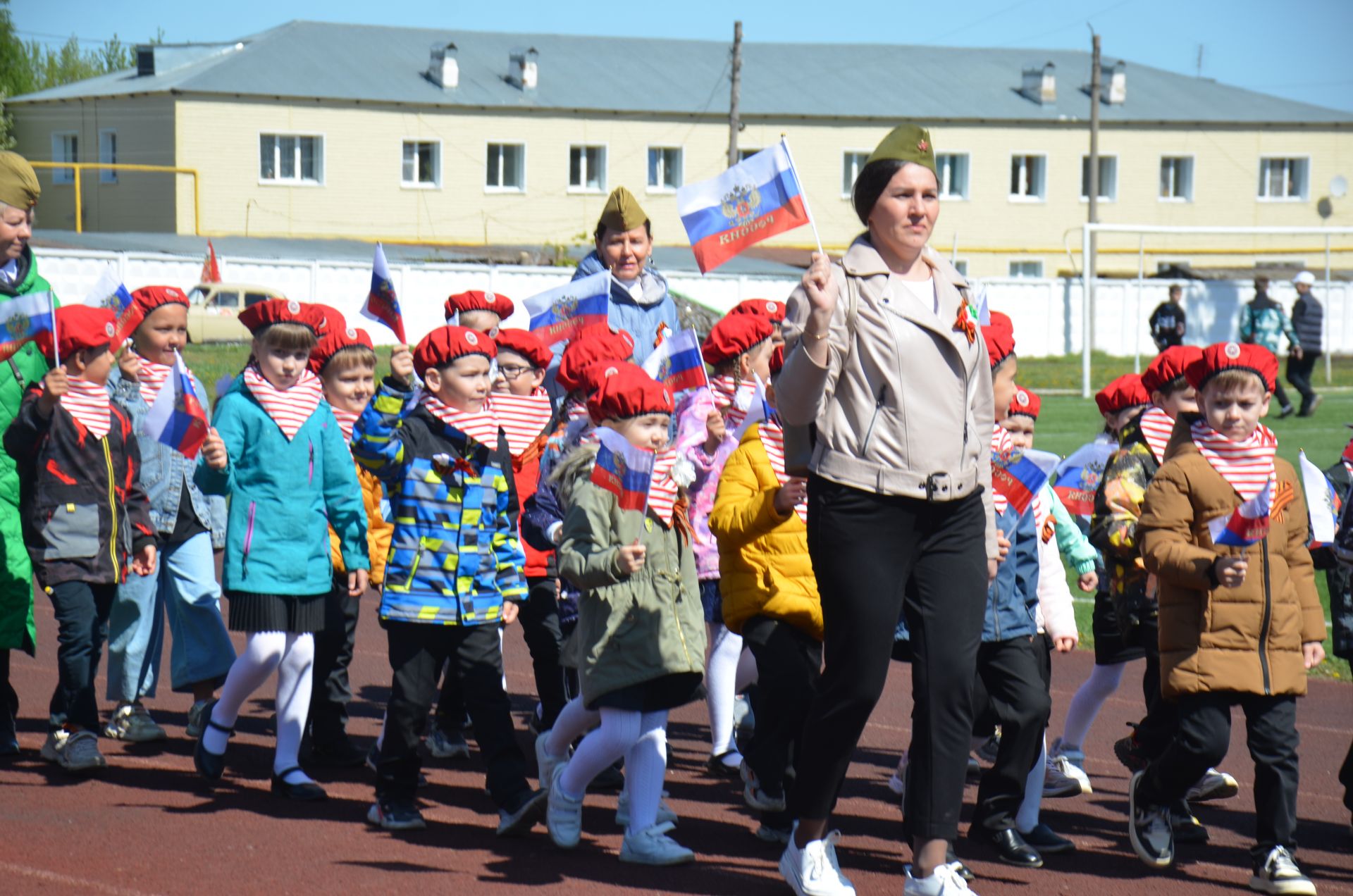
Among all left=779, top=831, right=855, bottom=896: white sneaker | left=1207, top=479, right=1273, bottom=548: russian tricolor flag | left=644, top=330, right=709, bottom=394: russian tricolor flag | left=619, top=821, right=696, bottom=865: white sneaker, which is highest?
left=644, top=330, right=709, bottom=394: russian tricolor flag

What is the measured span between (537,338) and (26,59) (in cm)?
7388

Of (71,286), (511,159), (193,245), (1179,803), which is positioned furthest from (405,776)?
(511,159)

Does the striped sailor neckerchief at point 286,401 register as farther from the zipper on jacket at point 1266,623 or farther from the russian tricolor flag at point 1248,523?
the zipper on jacket at point 1266,623

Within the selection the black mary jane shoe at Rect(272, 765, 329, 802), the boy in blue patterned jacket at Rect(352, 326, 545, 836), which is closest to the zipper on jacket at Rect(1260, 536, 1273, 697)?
the boy in blue patterned jacket at Rect(352, 326, 545, 836)

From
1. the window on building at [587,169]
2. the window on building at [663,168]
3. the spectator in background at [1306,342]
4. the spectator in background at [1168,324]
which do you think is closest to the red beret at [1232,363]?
the spectator in background at [1306,342]

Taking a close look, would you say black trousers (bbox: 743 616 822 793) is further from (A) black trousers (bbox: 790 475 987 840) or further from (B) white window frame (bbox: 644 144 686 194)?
(B) white window frame (bbox: 644 144 686 194)

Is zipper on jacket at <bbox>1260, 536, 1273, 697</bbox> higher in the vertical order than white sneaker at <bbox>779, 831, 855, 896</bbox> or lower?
higher

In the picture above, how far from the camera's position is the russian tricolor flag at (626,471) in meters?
5.35

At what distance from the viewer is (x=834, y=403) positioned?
4.77 m

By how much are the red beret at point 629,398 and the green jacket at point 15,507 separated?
2.52 m

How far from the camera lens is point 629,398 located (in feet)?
18.1

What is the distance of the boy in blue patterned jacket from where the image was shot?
579 centimetres

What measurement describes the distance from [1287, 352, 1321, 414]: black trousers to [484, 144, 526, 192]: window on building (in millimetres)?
32674

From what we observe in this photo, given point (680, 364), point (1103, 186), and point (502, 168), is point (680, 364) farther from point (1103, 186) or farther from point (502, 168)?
point (1103, 186)
